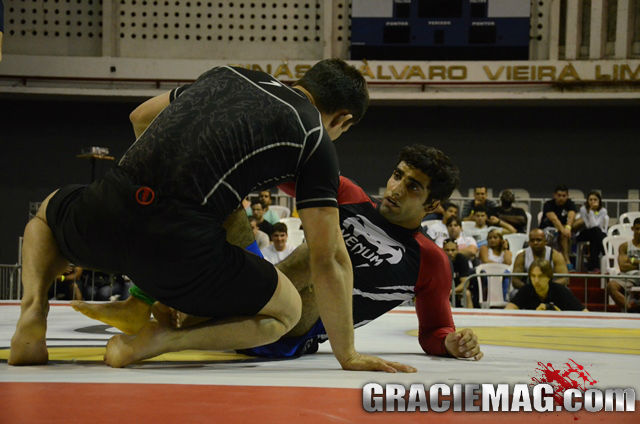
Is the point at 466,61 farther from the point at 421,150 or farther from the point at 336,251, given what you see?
the point at 336,251

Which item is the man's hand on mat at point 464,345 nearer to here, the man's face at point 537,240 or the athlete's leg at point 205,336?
the athlete's leg at point 205,336

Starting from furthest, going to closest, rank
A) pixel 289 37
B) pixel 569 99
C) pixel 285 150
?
pixel 289 37, pixel 569 99, pixel 285 150

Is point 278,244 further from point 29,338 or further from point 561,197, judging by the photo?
point 29,338

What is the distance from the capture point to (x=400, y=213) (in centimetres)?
277

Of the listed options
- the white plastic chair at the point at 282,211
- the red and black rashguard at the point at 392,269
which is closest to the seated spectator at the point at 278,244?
the white plastic chair at the point at 282,211

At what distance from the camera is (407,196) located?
2.76m

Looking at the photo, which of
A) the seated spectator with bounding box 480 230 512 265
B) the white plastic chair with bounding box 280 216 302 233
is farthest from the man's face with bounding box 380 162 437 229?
the white plastic chair with bounding box 280 216 302 233

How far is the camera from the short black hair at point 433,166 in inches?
108

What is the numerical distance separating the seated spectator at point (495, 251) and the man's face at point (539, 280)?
1.57 metres

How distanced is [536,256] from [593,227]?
2.07 metres

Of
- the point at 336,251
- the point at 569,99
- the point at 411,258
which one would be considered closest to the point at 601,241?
the point at 569,99

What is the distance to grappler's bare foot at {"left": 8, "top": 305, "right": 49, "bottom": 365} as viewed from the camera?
6.94ft

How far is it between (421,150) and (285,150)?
2.82 ft

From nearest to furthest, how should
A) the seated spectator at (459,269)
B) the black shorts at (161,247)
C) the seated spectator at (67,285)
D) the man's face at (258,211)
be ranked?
the black shorts at (161,247)
the seated spectator at (459,269)
the seated spectator at (67,285)
the man's face at (258,211)
